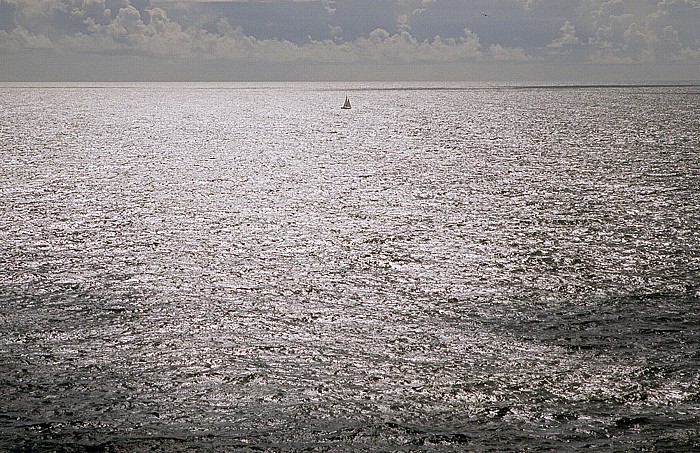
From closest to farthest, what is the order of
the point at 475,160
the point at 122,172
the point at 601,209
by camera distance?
the point at 601,209
the point at 122,172
the point at 475,160

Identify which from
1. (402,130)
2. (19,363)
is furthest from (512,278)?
(402,130)

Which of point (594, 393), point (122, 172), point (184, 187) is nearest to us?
point (594, 393)

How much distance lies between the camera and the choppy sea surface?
904 centimetres

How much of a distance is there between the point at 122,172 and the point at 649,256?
27.3m

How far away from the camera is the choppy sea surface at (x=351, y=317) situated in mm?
9039

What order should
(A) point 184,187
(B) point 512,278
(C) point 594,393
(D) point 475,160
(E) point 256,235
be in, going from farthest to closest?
1. (D) point 475,160
2. (A) point 184,187
3. (E) point 256,235
4. (B) point 512,278
5. (C) point 594,393

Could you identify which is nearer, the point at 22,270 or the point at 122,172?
the point at 22,270

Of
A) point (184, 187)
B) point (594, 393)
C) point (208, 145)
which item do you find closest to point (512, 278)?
point (594, 393)

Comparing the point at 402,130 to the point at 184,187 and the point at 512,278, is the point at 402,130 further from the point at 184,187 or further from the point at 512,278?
the point at 512,278

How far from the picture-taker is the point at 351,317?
13.6 metres

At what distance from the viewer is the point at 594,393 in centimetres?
991

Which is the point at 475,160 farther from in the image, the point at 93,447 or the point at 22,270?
the point at 93,447

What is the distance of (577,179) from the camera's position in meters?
34.9

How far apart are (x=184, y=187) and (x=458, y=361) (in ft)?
76.8
